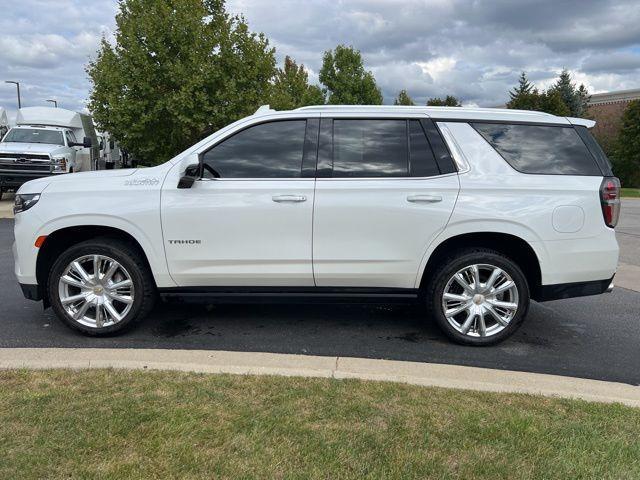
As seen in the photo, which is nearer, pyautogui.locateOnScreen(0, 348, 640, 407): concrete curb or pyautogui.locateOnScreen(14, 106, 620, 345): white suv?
pyautogui.locateOnScreen(0, 348, 640, 407): concrete curb

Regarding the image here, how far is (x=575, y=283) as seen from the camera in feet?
14.1

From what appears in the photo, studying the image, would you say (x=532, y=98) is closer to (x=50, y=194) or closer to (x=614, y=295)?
(x=614, y=295)

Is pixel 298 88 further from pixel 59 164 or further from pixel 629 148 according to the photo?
pixel 629 148

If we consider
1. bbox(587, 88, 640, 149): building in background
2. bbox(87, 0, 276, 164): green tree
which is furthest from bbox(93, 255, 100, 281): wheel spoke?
bbox(587, 88, 640, 149): building in background

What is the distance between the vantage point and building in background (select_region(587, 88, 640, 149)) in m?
37.8

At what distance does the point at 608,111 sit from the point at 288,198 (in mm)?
43822

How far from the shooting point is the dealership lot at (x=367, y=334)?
4.24 metres

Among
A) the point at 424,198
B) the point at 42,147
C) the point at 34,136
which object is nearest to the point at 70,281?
the point at 424,198

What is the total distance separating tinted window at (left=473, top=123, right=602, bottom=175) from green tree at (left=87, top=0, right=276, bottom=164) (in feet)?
40.3

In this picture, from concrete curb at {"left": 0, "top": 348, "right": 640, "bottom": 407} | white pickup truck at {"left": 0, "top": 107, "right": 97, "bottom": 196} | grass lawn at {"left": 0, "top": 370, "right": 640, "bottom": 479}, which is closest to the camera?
grass lawn at {"left": 0, "top": 370, "right": 640, "bottom": 479}

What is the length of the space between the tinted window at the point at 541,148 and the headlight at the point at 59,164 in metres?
14.1

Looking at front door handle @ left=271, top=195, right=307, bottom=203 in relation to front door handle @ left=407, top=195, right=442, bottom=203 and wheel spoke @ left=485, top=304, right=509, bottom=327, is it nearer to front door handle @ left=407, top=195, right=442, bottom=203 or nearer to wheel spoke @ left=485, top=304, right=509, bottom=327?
front door handle @ left=407, top=195, right=442, bottom=203

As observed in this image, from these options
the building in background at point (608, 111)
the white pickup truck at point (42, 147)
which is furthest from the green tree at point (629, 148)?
the white pickup truck at point (42, 147)

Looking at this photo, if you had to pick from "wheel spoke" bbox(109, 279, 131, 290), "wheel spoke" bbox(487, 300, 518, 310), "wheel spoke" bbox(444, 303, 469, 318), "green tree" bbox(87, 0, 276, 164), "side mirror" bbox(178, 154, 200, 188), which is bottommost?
"wheel spoke" bbox(444, 303, 469, 318)
